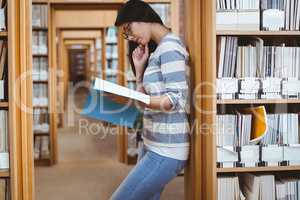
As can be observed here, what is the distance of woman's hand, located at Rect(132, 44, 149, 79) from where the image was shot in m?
2.18

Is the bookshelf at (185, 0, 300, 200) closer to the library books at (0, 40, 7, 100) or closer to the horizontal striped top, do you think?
the horizontal striped top

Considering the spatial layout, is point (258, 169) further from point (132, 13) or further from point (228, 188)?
point (132, 13)

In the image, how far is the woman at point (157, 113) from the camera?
199 centimetres

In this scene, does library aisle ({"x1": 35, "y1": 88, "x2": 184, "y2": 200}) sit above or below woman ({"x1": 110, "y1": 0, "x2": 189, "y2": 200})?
below

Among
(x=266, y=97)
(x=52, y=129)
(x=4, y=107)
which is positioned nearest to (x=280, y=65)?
(x=266, y=97)

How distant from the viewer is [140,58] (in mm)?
2199

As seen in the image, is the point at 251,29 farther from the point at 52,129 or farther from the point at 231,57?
the point at 52,129

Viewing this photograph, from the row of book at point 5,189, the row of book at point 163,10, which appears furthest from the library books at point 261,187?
the row of book at point 163,10

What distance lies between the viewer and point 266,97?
2.18 m

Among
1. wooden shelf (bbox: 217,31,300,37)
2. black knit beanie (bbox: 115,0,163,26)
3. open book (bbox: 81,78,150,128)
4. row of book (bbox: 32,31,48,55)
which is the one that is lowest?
open book (bbox: 81,78,150,128)

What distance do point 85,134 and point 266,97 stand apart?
5.77 m

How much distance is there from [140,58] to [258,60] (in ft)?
1.99

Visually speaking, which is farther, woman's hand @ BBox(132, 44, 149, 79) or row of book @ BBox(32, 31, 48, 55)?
row of book @ BBox(32, 31, 48, 55)

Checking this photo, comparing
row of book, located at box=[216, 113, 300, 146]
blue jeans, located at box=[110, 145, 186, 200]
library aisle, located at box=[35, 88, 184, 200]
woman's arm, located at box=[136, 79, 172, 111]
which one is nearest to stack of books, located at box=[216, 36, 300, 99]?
row of book, located at box=[216, 113, 300, 146]
